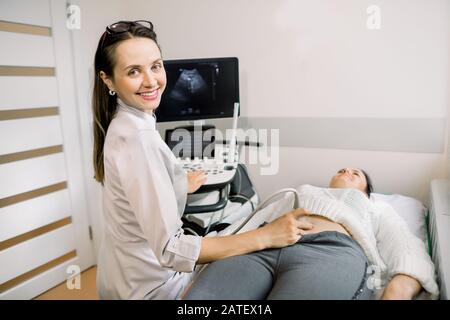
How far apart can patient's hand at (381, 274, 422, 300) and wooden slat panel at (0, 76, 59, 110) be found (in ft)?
5.14

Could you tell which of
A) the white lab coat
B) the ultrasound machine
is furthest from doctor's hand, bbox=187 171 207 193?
A: the white lab coat

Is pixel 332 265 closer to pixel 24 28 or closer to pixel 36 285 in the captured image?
pixel 36 285

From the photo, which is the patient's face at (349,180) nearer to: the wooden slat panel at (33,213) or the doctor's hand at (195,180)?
the doctor's hand at (195,180)

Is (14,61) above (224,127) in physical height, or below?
above

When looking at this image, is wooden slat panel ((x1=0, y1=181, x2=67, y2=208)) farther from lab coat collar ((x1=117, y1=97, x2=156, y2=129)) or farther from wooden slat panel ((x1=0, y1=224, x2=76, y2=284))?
lab coat collar ((x1=117, y1=97, x2=156, y2=129))

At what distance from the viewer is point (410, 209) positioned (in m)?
1.29

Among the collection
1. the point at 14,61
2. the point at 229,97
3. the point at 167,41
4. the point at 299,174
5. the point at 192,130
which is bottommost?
the point at 299,174

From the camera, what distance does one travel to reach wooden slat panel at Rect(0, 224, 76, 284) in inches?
59.4

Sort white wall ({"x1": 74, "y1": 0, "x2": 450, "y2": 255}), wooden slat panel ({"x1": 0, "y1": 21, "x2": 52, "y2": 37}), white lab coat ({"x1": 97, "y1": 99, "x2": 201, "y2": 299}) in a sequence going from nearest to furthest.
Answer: white lab coat ({"x1": 97, "y1": 99, "x2": 201, "y2": 299}), white wall ({"x1": 74, "y1": 0, "x2": 450, "y2": 255}), wooden slat panel ({"x1": 0, "y1": 21, "x2": 52, "y2": 37})

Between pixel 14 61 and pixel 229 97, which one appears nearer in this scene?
pixel 14 61
